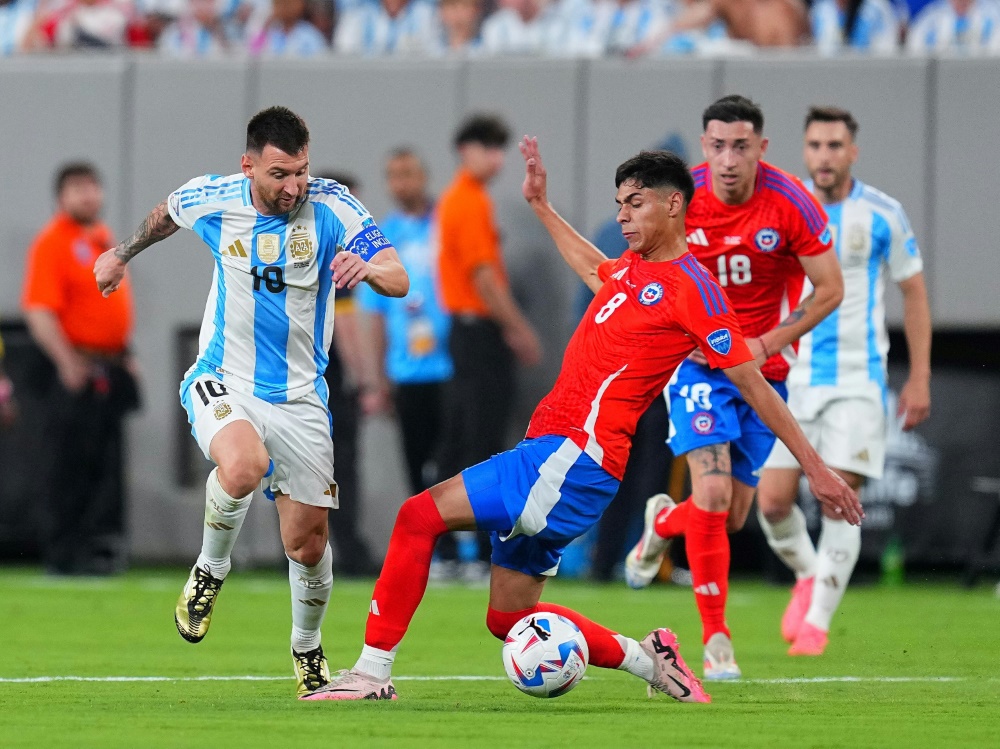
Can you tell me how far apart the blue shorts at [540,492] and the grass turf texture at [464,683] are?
670mm

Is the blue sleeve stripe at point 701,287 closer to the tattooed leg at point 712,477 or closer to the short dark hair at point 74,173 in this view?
the tattooed leg at point 712,477

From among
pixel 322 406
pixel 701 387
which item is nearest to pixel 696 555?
pixel 701 387

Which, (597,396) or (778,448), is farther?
(778,448)

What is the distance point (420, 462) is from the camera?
12.9m

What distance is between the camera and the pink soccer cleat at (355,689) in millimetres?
6211

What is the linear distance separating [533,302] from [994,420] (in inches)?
150

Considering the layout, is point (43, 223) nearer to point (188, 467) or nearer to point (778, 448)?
point (188, 467)

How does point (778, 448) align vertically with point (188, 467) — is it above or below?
above

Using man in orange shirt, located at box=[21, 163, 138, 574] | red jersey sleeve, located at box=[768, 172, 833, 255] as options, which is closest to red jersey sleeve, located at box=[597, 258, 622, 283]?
red jersey sleeve, located at box=[768, 172, 833, 255]

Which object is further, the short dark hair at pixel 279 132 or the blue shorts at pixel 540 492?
the short dark hair at pixel 279 132

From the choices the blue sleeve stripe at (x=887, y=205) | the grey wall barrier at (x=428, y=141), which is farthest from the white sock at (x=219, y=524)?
the grey wall barrier at (x=428, y=141)

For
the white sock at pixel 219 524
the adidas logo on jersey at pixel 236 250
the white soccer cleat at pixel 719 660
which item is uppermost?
the adidas logo on jersey at pixel 236 250

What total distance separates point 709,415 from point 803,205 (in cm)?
106

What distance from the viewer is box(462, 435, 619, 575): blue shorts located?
5.99 meters
